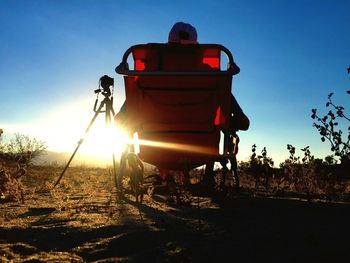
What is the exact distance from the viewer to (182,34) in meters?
5.30

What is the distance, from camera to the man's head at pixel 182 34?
5297 millimetres

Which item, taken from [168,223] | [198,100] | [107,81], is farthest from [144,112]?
[107,81]

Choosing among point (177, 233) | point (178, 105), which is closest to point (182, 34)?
point (178, 105)

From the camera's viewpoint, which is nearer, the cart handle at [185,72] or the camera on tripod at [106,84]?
the cart handle at [185,72]

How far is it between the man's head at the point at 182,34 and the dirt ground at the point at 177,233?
194cm

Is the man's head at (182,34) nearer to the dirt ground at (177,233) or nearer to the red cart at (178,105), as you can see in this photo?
the red cart at (178,105)

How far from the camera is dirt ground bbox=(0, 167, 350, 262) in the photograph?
274cm

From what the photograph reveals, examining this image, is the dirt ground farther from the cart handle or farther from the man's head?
the man's head

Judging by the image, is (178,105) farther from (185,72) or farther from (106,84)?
(106,84)

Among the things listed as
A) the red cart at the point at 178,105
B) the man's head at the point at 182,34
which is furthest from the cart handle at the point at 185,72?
the man's head at the point at 182,34

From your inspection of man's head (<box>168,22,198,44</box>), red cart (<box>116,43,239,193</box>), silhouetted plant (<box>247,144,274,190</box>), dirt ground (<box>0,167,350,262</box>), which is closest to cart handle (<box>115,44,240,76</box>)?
red cart (<box>116,43,239,193</box>)

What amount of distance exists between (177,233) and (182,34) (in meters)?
2.73

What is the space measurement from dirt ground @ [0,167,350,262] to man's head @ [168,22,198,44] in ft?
6.36

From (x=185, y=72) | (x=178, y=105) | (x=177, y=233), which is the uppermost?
(x=185, y=72)
